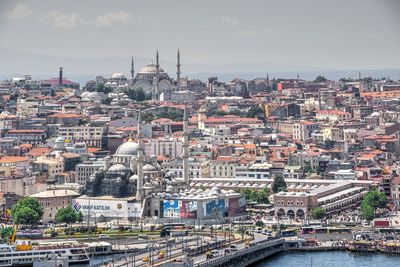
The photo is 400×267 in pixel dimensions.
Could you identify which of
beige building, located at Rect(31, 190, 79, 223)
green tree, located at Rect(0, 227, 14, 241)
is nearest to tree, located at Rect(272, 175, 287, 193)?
beige building, located at Rect(31, 190, 79, 223)

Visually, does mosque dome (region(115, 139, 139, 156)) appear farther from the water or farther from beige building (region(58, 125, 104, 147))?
the water

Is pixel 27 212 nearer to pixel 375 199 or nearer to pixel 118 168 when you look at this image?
pixel 118 168

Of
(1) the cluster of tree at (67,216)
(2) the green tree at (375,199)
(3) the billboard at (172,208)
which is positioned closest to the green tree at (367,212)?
(2) the green tree at (375,199)

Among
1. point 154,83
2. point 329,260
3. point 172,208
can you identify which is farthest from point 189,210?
point 154,83

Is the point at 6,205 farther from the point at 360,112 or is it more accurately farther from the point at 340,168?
the point at 360,112

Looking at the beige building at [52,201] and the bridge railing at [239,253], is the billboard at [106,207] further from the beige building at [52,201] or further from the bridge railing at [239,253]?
the bridge railing at [239,253]
